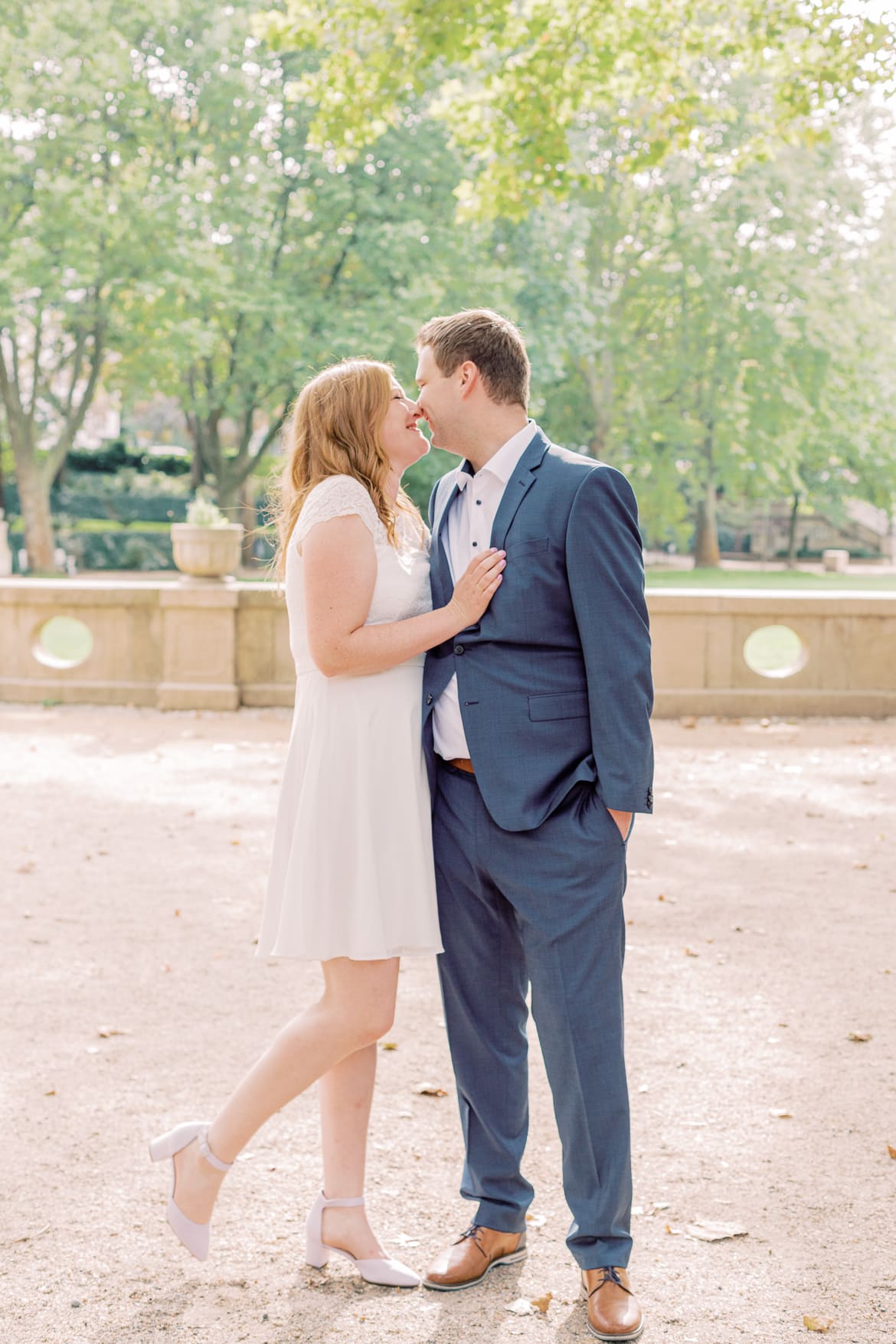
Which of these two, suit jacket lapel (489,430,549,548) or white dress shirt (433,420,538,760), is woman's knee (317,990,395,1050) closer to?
white dress shirt (433,420,538,760)

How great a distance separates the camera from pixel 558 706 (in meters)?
2.90

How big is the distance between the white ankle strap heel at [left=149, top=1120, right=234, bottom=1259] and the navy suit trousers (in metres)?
0.75

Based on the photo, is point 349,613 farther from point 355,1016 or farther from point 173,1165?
point 173,1165

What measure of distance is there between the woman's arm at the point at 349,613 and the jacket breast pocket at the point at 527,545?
0.40 feet

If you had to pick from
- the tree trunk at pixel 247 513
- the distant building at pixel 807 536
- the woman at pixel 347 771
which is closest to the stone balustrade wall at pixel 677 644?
the woman at pixel 347 771

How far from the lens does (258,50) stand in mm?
26344

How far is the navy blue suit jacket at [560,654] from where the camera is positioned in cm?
281

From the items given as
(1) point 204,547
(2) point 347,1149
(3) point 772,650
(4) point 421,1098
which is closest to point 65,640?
(1) point 204,547

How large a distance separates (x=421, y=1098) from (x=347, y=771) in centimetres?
168

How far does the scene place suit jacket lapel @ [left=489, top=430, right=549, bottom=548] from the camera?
9.59 ft

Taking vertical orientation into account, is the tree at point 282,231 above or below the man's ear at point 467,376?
above

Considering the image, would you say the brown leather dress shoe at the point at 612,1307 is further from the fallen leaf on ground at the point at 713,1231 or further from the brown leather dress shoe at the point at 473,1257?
the fallen leaf on ground at the point at 713,1231

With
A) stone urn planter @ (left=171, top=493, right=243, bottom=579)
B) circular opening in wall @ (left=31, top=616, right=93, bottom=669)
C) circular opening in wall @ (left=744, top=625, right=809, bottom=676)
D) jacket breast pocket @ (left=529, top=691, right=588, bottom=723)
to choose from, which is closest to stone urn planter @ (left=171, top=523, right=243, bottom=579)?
stone urn planter @ (left=171, top=493, right=243, bottom=579)

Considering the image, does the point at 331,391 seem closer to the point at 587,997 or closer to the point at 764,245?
the point at 587,997
